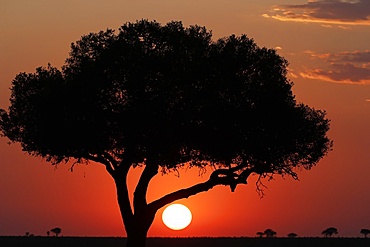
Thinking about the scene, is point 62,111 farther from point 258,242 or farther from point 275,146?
point 258,242

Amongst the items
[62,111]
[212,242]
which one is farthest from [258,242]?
[62,111]

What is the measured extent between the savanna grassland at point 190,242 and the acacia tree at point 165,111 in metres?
30.8

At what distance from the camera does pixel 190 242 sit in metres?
112

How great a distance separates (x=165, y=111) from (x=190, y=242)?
4395 centimetres

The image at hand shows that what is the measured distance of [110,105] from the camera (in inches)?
2790

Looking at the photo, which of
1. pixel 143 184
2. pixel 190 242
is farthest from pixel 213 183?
pixel 190 242

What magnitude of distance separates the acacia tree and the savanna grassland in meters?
30.8

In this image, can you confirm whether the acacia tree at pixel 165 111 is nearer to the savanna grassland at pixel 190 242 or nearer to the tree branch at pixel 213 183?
the tree branch at pixel 213 183

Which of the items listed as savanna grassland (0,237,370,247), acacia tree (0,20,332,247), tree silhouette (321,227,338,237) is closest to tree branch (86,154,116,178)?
acacia tree (0,20,332,247)

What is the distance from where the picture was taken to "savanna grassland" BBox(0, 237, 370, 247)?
4126 inches

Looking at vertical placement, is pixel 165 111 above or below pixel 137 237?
above

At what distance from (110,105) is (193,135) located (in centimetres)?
635

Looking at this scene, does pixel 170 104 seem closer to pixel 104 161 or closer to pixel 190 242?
pixel 104 161

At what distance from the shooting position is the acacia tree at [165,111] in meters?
70.1
